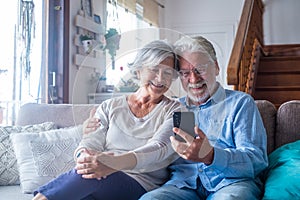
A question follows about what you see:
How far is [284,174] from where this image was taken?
140cm

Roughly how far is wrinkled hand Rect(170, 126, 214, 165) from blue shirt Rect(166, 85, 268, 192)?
0.31 feet

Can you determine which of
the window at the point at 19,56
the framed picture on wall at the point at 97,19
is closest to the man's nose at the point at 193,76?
the window at the point at 19,56

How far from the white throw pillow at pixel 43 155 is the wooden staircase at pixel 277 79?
2.30 m

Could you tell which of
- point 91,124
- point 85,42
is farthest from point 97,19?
point 91,124

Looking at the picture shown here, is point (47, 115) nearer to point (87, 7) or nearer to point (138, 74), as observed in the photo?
point (138, 74)

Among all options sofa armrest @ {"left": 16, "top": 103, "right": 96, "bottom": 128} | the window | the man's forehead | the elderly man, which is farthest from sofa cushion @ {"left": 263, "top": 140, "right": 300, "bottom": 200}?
the window

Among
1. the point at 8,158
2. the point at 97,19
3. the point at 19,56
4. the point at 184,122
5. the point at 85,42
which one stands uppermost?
the point at 97,19

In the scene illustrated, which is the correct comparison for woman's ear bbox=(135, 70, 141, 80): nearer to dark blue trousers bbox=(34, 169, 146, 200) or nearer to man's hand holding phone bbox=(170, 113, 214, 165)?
man's hand holding phone bbox=(170, 113, 214, 165)

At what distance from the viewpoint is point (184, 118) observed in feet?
4.27

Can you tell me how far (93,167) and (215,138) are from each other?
0.46 meters

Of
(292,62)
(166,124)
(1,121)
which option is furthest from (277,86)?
(166,124)

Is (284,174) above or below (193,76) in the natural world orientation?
below

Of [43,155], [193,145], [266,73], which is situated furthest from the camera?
[266,73]

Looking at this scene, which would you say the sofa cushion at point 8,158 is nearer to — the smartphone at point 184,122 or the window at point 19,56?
the window at point 19,56
